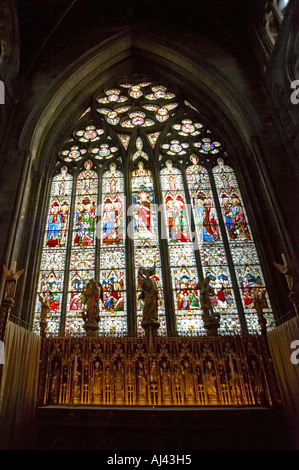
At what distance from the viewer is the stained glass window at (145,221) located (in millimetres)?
8734

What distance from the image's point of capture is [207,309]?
8.05m

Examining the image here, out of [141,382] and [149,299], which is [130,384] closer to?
[141,382]

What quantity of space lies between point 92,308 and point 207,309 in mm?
2453

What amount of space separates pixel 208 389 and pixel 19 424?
3343 millimetres

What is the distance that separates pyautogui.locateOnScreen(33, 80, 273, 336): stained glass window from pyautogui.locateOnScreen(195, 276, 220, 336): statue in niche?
0.18 metres

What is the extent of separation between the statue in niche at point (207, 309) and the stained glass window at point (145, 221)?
0.18 metres

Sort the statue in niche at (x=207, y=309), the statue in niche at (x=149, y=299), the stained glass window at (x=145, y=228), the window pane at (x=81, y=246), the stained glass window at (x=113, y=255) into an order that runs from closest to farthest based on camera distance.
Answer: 1. the statue in niche at (x=149, y=299)
2. the statue in niche at (x=207, y=309)
3. the stained glass window at (x=113, y=255)
4. the window pane at (x=81, y=246)
5. the stained glass window at (x=145, y=228)

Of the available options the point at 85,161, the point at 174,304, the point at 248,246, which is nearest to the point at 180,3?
the point at 85,161

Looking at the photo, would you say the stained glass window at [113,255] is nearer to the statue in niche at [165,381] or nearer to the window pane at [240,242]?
the statue in niche at [165,381]

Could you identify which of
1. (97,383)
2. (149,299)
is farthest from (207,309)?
(97,383)

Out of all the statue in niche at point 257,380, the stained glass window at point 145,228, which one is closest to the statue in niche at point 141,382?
the stained glass window at point 145,228

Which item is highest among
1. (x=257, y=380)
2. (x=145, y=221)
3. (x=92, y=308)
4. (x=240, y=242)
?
(x=145, y=221)

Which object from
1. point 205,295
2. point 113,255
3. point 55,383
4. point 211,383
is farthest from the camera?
point 113,255

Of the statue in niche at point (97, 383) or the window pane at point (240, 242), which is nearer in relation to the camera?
the statue in niche at point (97, 383)
